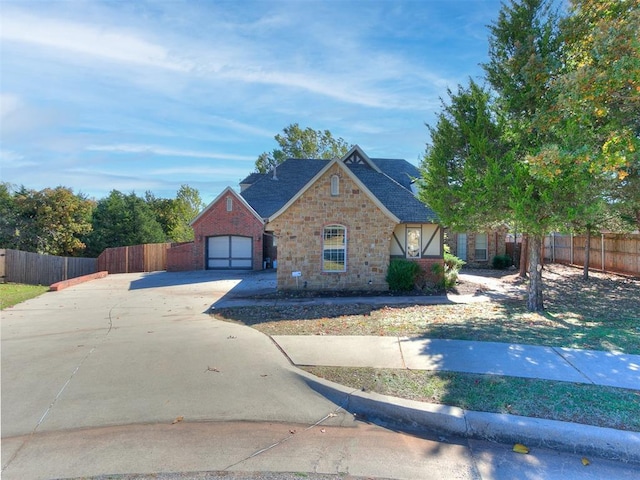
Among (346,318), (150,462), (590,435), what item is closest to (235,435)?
(150,462)

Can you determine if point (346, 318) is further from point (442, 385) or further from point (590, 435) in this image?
point (590, 435)

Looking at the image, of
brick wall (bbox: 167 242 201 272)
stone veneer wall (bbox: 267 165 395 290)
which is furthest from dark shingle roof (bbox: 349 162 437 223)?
brick wall (bbox: 167 242 201 272)

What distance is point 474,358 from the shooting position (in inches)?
233

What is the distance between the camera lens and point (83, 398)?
16.2ft

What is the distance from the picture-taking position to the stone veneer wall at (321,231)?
1491 centimetres

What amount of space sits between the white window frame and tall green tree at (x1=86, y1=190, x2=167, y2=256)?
23.2m

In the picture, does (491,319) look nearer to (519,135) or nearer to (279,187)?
(519,135)

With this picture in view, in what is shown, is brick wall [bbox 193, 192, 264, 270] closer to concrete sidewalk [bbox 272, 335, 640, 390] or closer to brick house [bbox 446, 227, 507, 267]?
brick house [bbox 446, 227, 507, 267]

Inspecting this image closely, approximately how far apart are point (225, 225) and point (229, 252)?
1702mm

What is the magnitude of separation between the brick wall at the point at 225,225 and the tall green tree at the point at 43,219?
8.48m

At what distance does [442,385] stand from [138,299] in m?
11.7

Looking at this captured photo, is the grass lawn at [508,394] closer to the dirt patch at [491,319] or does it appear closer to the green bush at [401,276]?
the dirt patch at [491,319]

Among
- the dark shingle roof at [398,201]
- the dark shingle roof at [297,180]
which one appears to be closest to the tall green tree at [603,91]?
the dark shingle roof at [398,201]

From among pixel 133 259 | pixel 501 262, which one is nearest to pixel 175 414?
pixel 133 259
